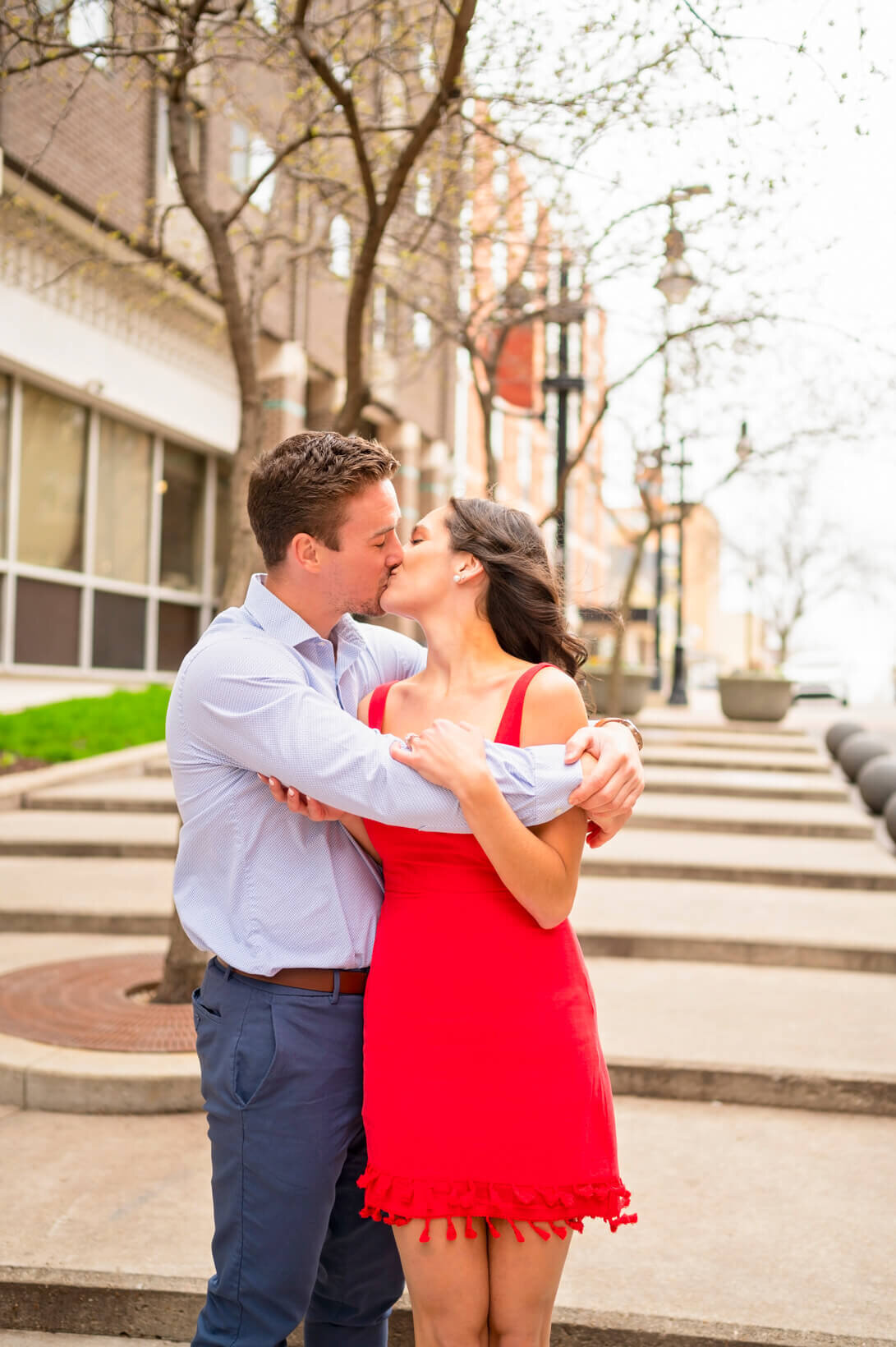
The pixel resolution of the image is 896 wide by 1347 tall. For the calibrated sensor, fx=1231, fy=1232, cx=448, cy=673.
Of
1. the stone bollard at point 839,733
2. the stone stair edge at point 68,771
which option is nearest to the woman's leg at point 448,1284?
the stone stair edge at point 68,771

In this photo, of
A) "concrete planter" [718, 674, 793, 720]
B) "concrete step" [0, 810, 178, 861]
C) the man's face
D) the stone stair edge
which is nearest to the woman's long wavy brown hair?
the man's face

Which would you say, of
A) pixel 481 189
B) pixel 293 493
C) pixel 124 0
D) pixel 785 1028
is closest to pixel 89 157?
pixel 481 189

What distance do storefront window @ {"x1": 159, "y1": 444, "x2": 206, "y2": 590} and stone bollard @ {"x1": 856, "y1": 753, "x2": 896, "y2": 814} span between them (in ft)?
33.7

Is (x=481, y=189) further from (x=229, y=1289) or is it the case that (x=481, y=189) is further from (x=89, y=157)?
(x=229, y=1289)

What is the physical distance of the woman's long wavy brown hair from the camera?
2.50 m

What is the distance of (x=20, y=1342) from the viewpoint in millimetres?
3391

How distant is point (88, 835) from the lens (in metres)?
9.48

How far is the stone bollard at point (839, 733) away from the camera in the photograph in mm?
18562

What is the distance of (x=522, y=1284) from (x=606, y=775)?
3.11 feet

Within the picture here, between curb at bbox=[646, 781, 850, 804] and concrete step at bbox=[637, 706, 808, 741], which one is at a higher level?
concrete step at bbox=[637, 706, 808, 741]

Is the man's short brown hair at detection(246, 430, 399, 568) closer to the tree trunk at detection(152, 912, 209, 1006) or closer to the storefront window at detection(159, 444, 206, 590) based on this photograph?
the tree trunk at detection(152, 912, 209, 1006)

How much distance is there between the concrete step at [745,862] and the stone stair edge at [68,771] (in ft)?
16.7

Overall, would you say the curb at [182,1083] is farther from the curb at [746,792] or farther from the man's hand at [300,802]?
the curb at [746,792]

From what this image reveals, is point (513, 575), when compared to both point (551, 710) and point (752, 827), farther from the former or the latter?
point (752, 827)
